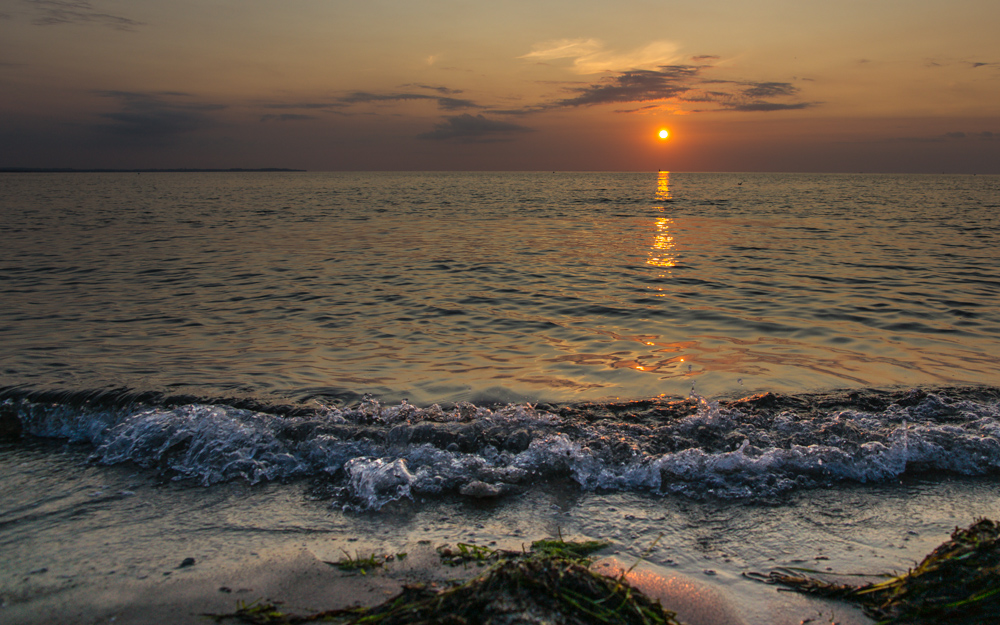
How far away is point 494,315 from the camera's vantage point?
10742mm

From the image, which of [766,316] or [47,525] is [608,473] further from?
[766,316]

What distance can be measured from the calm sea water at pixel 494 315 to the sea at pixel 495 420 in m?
0.08

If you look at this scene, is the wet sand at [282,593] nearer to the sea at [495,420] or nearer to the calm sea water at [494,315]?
the sea at [495,420]

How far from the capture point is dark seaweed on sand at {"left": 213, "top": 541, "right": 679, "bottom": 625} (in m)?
2.46

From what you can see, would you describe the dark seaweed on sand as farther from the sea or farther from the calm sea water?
the calm sea water

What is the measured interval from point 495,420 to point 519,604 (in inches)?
122

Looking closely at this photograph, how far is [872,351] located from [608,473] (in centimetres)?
587

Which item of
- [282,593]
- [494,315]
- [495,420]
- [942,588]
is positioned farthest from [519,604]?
[494,315]

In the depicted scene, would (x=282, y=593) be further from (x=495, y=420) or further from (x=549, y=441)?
(x=495, y=420)

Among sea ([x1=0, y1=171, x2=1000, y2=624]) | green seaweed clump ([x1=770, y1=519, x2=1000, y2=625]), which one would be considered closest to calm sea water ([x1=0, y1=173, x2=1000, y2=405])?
sea ([x1=0, y1=171, x2=1000, y2=624])

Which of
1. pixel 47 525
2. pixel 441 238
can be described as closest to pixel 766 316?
pixel 47 525

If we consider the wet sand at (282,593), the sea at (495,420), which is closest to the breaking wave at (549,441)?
the sea at (495,420)

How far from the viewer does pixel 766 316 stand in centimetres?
1044

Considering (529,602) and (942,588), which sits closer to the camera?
(529,602)
